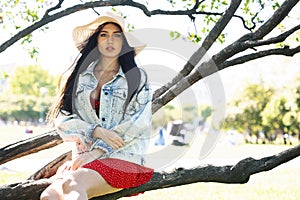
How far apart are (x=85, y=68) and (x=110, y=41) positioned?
9.6 inches

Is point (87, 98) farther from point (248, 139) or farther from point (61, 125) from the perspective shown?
point (248, 139)

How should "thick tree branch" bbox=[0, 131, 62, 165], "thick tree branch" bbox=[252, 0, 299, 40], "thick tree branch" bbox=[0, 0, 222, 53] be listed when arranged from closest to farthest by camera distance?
1. "thick tree branch" bbox=[252, 0, 299, 40]
2. "thick tree branch" bbox=[0, 131, 62, 165]
3. "thick tree branch" bbox=[0, 0, 222, 53]

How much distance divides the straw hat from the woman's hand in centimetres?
60

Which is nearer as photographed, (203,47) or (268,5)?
(203,47)

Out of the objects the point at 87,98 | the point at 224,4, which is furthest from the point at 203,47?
the point at 87,98

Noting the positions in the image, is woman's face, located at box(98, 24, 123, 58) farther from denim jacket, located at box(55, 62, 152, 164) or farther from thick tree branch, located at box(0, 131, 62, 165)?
thick tree branch, located at box(0, 131, 62, 165)

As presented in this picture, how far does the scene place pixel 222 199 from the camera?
24.9 ft

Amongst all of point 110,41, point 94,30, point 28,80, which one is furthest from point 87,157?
point 28,80

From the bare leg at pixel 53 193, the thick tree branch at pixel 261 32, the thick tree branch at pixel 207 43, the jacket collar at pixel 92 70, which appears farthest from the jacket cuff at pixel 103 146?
the thick tree branch at pixel 207 43

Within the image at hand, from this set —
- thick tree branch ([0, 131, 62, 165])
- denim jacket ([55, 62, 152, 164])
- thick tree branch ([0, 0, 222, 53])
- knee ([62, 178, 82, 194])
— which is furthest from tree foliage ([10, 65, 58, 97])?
knee ([62, 178, 82, 194])

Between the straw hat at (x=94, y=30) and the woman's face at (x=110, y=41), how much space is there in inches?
1.5

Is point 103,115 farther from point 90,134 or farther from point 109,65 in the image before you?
point 109,65

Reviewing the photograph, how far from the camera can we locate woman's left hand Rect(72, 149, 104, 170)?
10.1 ft

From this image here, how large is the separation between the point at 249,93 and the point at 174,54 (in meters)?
38.6
